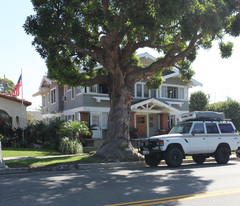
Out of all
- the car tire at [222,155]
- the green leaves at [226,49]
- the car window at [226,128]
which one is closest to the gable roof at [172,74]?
the green leaves at [226,49]

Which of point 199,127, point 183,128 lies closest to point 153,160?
point 183,128

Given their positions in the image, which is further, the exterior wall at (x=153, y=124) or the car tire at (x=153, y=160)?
the exterior wall at (x=153, y=124)

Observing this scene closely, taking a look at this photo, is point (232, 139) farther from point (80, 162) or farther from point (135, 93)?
point (135, 93)

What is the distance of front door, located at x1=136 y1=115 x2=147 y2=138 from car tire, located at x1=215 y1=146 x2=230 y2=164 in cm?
1349

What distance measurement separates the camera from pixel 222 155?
13.3 metres

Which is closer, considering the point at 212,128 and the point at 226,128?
the point at 212,128

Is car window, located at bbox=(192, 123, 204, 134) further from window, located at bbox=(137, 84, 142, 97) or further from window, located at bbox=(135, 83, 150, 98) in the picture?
window, located at bbox=(137, 84, 142, 97)

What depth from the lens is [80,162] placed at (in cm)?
1235

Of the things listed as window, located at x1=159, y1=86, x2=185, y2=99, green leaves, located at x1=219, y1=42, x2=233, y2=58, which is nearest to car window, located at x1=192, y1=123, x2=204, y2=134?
green leaves, located at x1=219, y1=42, x2=233, y2=58

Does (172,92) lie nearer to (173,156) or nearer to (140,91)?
(140,91)

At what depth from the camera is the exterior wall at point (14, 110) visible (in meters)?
21.5

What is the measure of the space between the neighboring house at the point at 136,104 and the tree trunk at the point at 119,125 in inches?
370

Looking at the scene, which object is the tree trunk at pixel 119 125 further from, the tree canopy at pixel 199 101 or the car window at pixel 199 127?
the tree canopy at pixel 199 101

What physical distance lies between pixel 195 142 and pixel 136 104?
12045 mm
